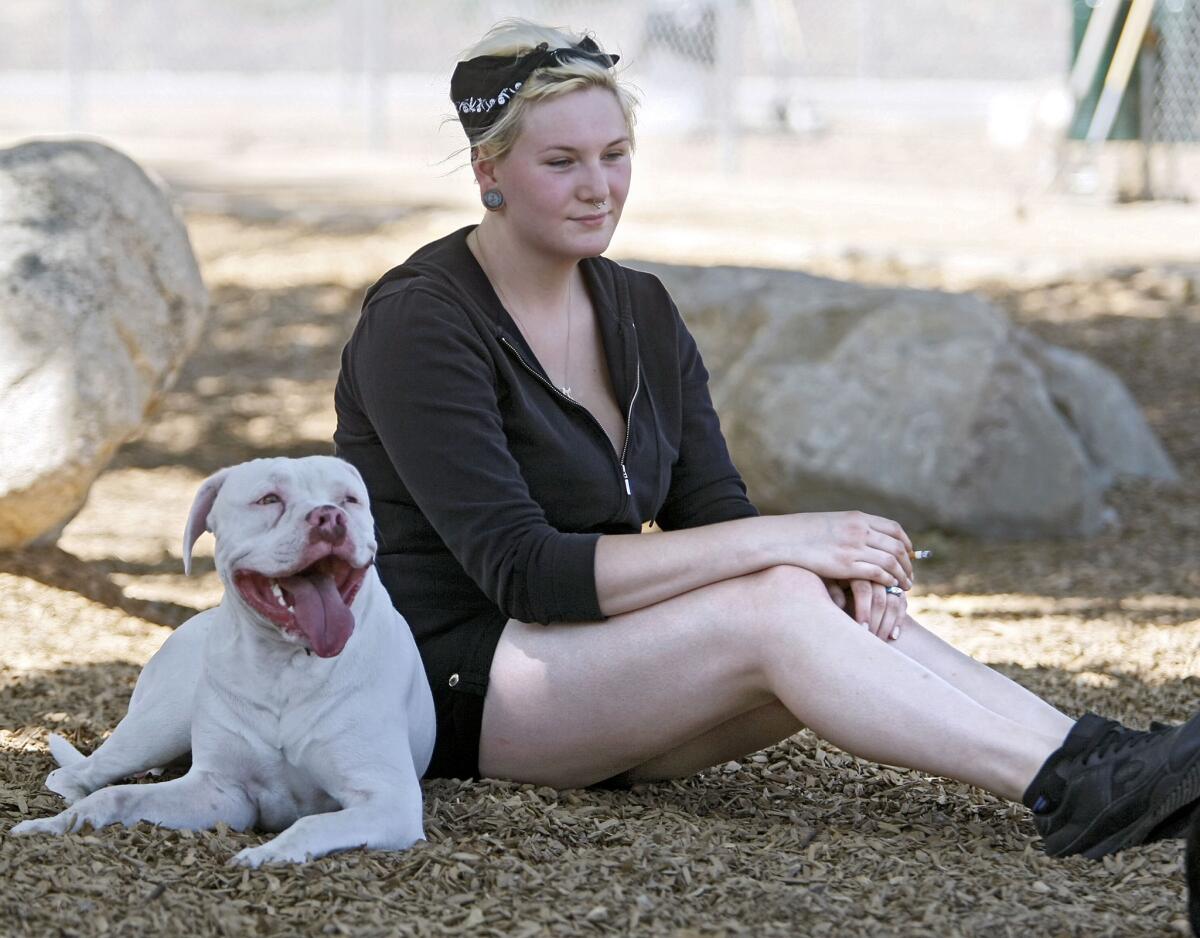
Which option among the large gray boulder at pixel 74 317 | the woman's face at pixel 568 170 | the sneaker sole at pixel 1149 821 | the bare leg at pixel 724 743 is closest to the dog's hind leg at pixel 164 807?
the bare leg at pixel 724 743

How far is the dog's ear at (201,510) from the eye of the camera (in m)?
2.94

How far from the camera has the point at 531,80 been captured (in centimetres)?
319

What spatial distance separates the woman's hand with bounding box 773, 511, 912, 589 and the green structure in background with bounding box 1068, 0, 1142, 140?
967cm

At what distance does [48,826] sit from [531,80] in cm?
168

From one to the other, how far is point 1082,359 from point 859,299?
1.41m

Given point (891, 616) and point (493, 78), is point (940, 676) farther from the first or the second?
point (493, 78)

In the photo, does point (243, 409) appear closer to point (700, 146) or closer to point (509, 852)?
point (509, 852)

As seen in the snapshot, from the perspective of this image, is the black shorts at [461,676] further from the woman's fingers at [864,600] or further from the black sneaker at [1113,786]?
the black sneaker at [1113,786]

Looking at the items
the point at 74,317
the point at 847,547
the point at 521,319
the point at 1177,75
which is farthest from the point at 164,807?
the point at 1177,75

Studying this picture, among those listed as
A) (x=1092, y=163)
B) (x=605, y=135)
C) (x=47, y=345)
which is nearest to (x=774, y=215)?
(x=1092, y=163)

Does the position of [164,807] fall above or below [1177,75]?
below

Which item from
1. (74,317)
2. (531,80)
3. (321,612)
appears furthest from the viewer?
(74,317)

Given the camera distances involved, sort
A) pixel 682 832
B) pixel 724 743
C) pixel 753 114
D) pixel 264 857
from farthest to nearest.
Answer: pixel 753 114 < pixel 724 743 < pixel 682 832 < pixel 264 857

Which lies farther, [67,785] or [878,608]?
[67,785]
